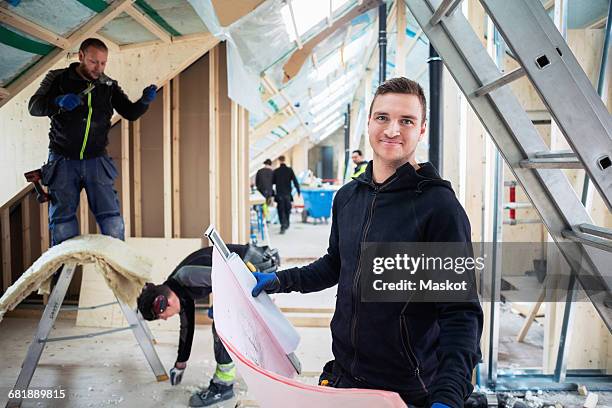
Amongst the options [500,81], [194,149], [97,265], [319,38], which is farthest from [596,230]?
[319,38]

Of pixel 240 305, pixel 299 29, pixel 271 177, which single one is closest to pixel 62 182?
pixel 240 305

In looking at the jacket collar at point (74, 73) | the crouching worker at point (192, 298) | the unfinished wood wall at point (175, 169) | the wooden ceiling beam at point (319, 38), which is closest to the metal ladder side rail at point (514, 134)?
the crouching worker at point (192, 298)

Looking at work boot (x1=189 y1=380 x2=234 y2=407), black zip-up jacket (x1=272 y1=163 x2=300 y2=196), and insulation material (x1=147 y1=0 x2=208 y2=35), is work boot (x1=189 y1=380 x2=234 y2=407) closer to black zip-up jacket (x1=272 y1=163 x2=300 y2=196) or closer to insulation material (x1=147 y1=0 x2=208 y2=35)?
insulation material (x1=147 y1=0 x2=208 y2=35)

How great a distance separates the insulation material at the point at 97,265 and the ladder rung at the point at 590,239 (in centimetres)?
207

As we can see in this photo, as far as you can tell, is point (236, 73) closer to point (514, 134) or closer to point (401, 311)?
point (514, 134)

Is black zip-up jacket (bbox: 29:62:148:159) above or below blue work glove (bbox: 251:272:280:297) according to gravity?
above

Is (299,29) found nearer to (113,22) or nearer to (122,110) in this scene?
(113,22)

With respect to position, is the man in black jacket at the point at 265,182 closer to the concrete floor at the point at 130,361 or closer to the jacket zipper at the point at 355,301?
the concrete floor at the point at 130,361

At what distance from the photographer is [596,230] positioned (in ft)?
3.80

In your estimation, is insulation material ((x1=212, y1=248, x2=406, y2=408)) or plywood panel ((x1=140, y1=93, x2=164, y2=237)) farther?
plywood panel ((x1=140, y1=93, x2=164, y2=237))

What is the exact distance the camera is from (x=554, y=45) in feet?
3.27

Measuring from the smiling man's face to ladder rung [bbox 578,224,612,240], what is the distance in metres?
0.51

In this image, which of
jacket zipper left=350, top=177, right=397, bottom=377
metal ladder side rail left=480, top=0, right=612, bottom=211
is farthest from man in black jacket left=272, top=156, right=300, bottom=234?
Result: metal ladder side rail left=480, top=0, right=612, bottom=211

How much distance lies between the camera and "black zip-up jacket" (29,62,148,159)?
7.50 ft
